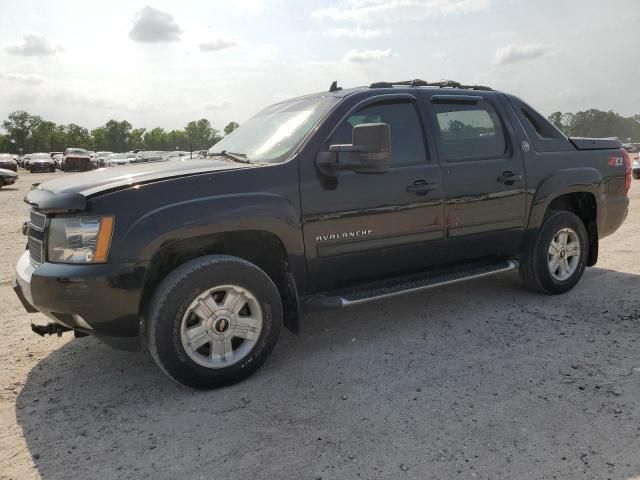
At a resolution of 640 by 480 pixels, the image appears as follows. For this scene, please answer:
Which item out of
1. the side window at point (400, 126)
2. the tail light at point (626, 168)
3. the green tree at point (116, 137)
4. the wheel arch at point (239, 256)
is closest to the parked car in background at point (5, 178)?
the wheel arch at point (239, 256)

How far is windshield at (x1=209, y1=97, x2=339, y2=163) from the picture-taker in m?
3.67

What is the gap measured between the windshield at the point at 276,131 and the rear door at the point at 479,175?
97 centimetres

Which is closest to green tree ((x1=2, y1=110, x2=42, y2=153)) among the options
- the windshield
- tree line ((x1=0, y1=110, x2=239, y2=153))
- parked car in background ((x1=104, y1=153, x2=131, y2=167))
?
tree line ((x1=0, y1=110, x2=239, y2=153))

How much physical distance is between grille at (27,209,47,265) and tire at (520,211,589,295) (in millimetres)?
3902

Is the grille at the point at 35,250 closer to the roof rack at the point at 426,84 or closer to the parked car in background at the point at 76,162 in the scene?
the roof rack at the point at 426,84

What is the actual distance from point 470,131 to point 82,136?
119m

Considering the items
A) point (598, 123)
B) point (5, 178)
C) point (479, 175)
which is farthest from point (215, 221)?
point (598, 123)

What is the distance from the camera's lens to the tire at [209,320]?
3.02 meters

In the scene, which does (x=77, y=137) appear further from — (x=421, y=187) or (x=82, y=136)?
(x=421, y=187)

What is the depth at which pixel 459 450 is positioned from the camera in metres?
2.54

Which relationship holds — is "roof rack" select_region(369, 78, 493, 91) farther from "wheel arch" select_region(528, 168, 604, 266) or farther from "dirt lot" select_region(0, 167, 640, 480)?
"dirt lot" select_region(0, 167, 640, 480)

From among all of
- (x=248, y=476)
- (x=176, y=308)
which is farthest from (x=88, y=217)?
(x=248, y=476)

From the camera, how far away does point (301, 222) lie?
135 inches

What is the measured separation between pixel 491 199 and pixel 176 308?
2.71m
